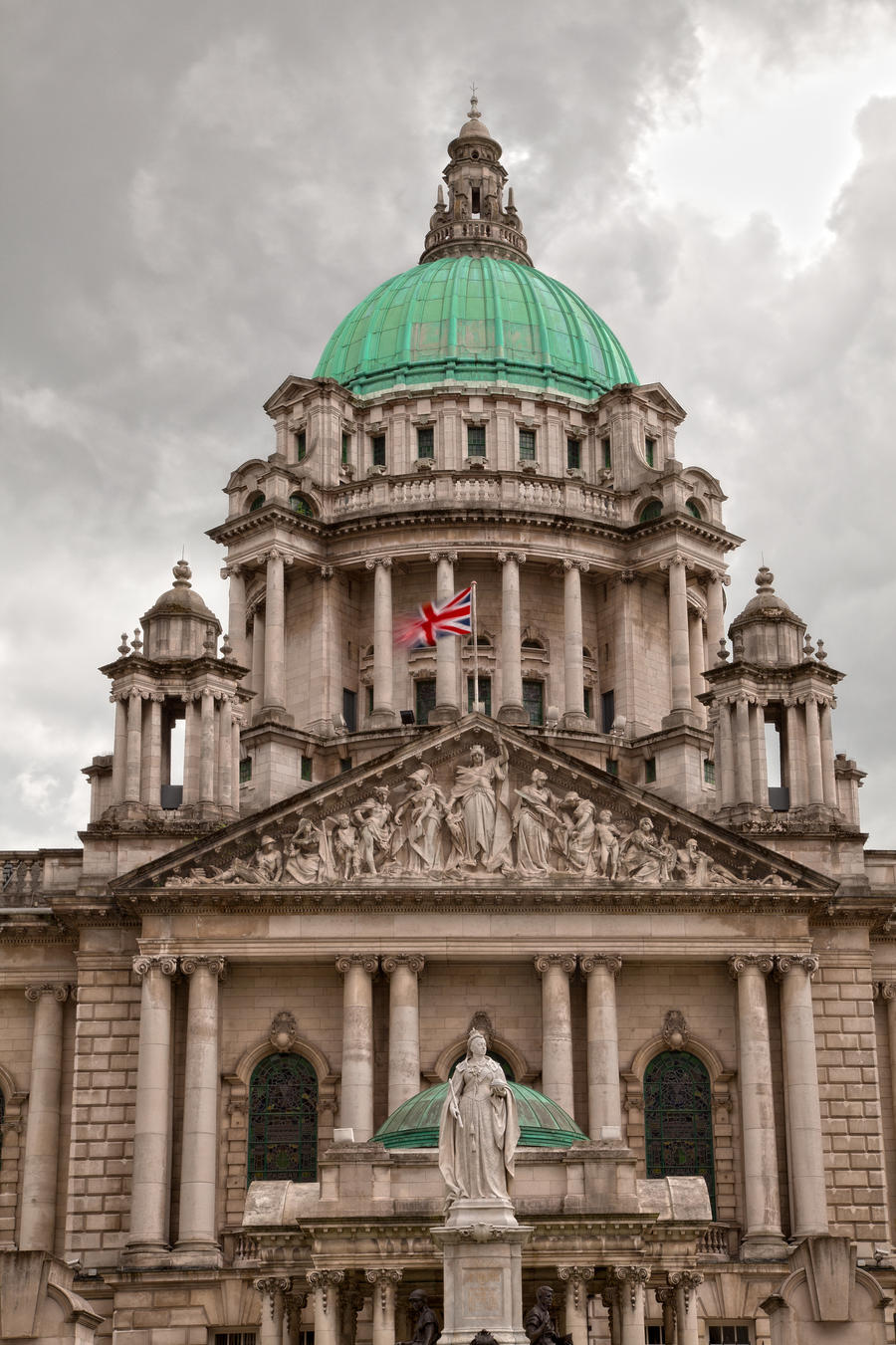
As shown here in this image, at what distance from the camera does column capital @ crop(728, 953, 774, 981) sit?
52281 millimetres

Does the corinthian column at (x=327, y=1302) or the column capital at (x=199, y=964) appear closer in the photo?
the corinthian column at (x=327, y=1302)

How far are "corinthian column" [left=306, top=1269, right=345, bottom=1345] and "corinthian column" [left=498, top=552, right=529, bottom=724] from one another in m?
30.6

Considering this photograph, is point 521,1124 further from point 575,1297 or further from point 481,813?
point 481,813

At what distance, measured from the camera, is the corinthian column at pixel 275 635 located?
66188mm

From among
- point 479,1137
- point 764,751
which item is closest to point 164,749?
point 764,751

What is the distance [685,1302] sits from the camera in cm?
3769

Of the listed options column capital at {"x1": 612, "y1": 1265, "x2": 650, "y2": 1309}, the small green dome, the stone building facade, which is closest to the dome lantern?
the stone building facade

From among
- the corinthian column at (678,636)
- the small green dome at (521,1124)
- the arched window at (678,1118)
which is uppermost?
the corinthian column at (678,636)

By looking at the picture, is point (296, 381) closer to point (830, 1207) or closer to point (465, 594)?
point (465, 594)

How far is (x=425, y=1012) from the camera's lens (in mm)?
52969

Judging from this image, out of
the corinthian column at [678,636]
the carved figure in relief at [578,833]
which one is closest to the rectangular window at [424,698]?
the corinthian column at [678,636]

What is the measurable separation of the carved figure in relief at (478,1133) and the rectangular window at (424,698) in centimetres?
3555

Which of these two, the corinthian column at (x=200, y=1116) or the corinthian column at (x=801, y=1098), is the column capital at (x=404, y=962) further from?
the corinthian column at (x=801, y=1098)

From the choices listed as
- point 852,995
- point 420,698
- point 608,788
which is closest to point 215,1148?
point 608,788
